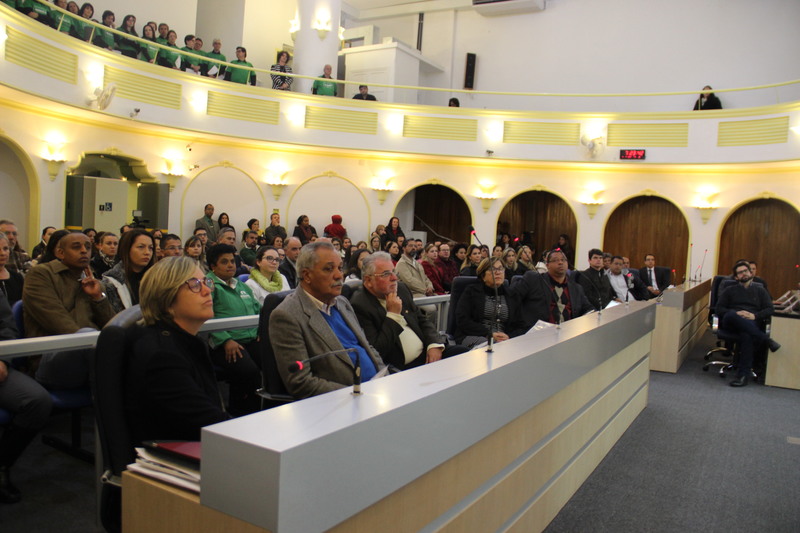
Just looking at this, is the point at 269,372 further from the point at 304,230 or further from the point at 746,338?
the point at 304,230

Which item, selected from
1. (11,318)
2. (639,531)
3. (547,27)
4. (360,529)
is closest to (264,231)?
(547,27)

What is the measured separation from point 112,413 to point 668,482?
2.94 m

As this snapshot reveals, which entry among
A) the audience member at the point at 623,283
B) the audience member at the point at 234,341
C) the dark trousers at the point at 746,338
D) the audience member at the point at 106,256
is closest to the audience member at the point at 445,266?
the audience member at the point at 623,283

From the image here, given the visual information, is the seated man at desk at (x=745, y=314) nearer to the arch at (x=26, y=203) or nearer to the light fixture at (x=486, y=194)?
the light fixture at (x=486, y=194)

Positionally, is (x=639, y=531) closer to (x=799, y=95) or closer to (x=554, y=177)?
(x=554, y=177)

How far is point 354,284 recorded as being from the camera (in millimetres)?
3432

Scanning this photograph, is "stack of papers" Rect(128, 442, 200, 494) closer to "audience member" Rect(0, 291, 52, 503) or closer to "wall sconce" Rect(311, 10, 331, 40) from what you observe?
"audience member" Rect(0, 291, 52, 503)

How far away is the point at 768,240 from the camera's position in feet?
37.0

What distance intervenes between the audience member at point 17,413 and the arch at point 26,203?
7.48 metres

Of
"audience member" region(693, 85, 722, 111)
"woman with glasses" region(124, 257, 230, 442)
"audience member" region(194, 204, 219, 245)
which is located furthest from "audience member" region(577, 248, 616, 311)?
"audience member" region(194, 204, 219, 245)

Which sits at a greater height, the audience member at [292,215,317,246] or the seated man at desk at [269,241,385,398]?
the audience member at [292,215,317,246]

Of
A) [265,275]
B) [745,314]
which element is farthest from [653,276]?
[265,275]

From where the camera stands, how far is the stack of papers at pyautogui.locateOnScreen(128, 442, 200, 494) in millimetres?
1402

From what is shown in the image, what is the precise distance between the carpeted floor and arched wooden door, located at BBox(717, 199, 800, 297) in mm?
7332
